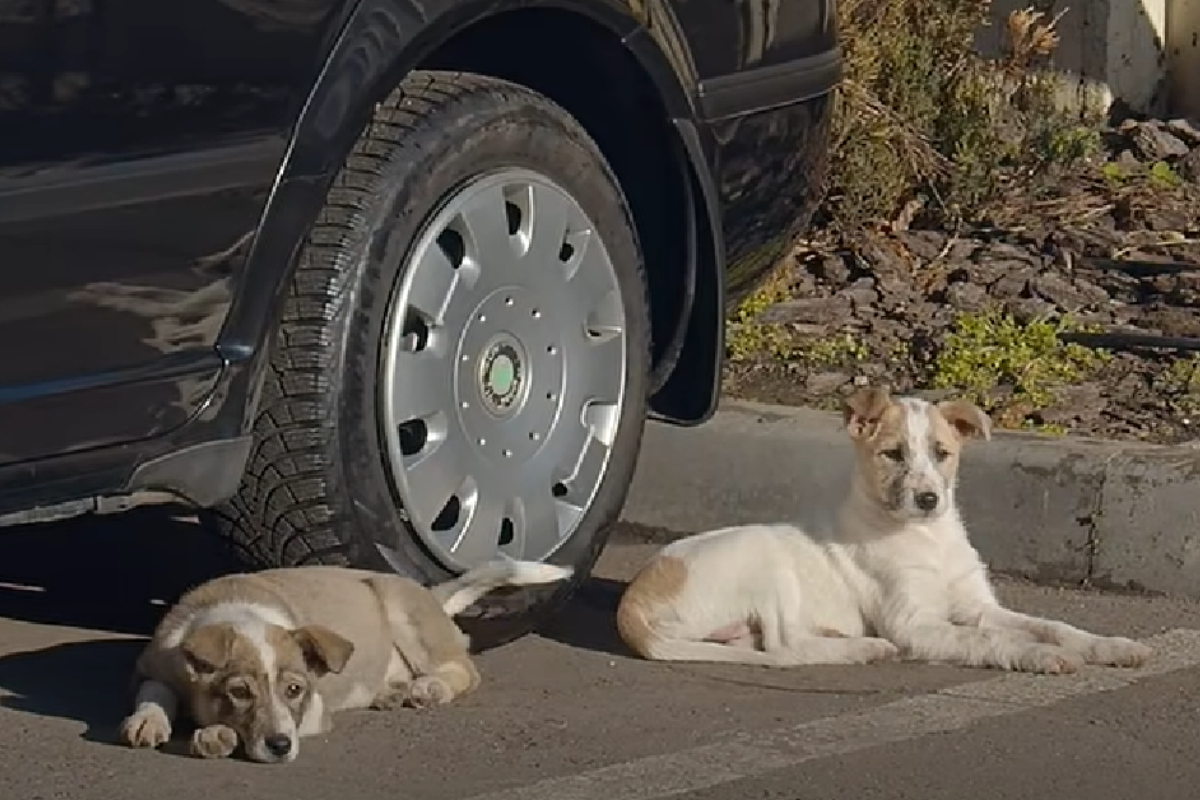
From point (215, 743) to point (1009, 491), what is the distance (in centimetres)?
223

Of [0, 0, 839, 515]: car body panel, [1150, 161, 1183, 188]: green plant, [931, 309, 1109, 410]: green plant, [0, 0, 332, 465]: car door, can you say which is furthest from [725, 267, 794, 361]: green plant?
[0, 0, 332, 465]: car door

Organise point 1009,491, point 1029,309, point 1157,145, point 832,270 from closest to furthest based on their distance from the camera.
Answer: point 1009,491, point 1029,309, point 832,270, point 1157,145

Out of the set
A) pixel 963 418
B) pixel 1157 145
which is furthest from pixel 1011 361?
pixel 1157 145

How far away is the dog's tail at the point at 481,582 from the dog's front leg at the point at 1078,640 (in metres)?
0.98

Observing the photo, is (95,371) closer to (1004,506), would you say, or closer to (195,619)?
(195,619)

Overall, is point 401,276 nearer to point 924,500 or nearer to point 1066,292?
point 924,500

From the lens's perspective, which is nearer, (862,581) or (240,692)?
(240,692)

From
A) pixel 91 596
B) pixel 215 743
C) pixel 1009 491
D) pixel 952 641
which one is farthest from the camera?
pixel 1009 491

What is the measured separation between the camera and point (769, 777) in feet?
14.7

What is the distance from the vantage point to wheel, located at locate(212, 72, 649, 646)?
4859 mm

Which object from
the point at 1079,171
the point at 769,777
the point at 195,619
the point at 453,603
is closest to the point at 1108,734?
the point at 769,777

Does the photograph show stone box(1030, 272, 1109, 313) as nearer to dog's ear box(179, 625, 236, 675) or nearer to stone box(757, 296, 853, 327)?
stone box(757, 296, 853, 327)

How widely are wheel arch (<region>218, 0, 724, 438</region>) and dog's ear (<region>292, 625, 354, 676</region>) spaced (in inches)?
15.4

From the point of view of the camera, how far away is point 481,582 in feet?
16.7
